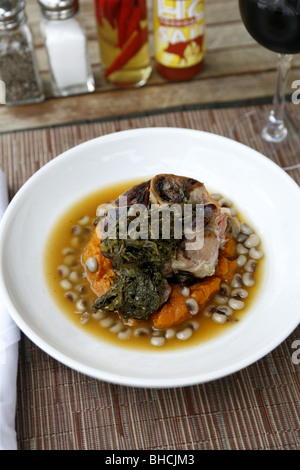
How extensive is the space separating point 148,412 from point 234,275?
0.57m

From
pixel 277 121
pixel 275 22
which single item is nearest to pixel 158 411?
pixel 275 22

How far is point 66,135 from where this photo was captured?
2764 mm

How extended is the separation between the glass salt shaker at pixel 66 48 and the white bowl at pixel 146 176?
74 centimetres

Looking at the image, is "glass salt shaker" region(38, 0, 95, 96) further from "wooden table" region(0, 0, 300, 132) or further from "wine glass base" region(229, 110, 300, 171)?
"wine glass base" region(229, 110, 300, 171)

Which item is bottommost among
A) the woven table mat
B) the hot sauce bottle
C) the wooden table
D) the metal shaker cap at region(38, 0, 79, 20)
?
the woven table mat

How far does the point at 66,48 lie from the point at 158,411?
5.93ft

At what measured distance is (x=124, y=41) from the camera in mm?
2791

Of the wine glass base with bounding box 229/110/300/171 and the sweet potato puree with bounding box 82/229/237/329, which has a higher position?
the wine glass base with bounding box 229/110/300/171

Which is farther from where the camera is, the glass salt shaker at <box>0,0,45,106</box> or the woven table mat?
the glass salt shaker at <box>0,0,45,106</box>

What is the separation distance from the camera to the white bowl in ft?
5.44

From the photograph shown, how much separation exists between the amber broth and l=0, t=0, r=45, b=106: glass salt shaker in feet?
2.88

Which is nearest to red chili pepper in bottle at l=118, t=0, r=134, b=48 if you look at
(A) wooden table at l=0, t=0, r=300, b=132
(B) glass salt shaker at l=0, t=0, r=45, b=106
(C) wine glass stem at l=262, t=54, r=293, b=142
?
(A) wooden table at l=0, t=0, r=300, b=132

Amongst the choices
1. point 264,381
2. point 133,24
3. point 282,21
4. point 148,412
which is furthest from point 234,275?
point 133,24

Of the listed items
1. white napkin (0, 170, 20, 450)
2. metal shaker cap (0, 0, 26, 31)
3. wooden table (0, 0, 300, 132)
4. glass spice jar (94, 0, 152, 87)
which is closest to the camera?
white napkin (0, 170, 20, 450)
